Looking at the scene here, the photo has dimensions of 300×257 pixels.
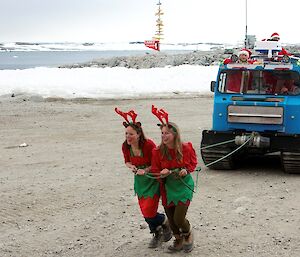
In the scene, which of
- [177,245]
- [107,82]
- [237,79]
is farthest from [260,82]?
[107,82]

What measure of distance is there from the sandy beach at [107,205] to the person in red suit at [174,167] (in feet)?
2.43

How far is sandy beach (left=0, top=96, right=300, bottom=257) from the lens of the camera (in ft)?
23.1

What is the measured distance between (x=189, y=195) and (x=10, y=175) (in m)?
5.51

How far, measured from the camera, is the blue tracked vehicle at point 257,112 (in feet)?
34.0

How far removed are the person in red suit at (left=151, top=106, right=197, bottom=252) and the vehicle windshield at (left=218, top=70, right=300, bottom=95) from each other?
16.6 feet

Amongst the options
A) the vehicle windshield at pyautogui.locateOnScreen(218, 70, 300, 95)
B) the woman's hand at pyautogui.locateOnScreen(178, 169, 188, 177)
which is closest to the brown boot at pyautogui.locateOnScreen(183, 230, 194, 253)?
the woman's hand at pyautogui.locateOnScreen(178, 169, 188, 177)

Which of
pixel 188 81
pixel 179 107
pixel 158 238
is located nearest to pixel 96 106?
pixel 179 107

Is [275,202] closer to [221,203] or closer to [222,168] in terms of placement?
[221,203]

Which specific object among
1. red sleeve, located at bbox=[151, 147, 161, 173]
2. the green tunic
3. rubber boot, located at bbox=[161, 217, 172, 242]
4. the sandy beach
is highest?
red sleeve, located at bbox=[151, 147, 161, 173]

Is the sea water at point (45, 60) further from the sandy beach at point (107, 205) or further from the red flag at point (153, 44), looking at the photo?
the sandy beach at point (107, 205)

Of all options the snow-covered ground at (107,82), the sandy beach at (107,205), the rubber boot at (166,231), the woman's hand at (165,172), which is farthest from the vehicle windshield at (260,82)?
the snow-covered ground at (107,82)

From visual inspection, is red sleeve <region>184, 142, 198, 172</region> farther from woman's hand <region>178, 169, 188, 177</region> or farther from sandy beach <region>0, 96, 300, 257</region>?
sandy beach <region>0, 96, 300, 257</region>

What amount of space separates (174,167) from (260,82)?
17.5ft

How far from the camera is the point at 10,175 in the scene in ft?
35.5
